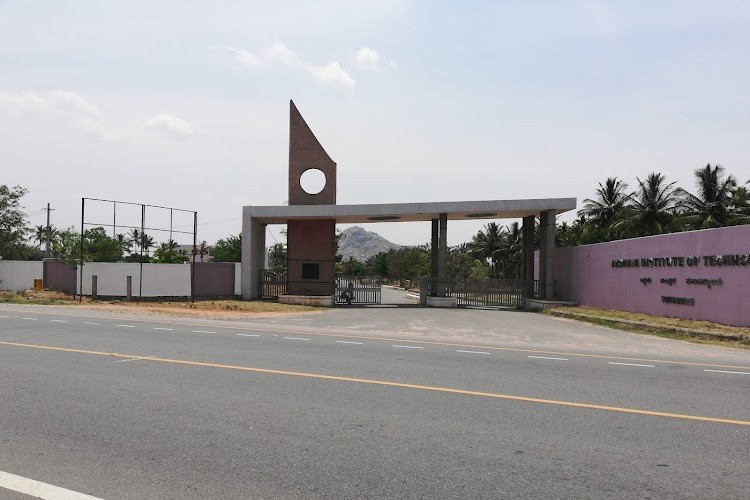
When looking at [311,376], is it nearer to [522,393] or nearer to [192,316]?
[522,393]

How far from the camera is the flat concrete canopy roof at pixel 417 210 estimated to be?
2812cm

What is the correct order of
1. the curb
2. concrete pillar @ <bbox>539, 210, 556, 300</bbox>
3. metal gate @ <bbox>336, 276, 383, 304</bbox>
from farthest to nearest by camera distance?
1. metal gate @ <bbox>336, 276, 383, 304</bbox>
2. concrete pillar @ <bbox>539, 210, 556, 300</bbox>
3. the curb

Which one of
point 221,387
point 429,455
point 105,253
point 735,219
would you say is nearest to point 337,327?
point 221,387

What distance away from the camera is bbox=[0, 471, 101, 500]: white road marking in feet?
13.5

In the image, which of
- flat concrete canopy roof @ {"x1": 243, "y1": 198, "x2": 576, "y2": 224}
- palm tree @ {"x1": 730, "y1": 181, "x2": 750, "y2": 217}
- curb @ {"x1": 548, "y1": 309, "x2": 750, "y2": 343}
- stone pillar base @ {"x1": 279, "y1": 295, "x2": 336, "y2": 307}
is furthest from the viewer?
palm tree @ {"x1": 730, "y1": 181, "x2": 750, "y2": 217}

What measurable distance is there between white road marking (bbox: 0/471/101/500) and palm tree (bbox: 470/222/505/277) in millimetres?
72845

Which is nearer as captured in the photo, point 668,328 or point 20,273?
point 668,328

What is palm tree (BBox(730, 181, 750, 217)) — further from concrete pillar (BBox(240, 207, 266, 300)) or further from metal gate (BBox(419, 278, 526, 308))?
concrete pillar (BBox(240, 207, 266, 300))

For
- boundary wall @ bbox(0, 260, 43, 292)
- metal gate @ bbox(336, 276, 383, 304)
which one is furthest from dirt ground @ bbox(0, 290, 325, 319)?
boundary wall @ bbox(0, 260, 43, 292)

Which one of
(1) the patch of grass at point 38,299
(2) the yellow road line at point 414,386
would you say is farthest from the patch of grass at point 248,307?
(2) the yellow road line at point 414,386

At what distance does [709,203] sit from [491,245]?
1351 inches

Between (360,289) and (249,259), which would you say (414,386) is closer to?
(249,259)

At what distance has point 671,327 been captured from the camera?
56.6 ft

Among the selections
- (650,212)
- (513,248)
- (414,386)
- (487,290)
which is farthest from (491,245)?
(414,386)
